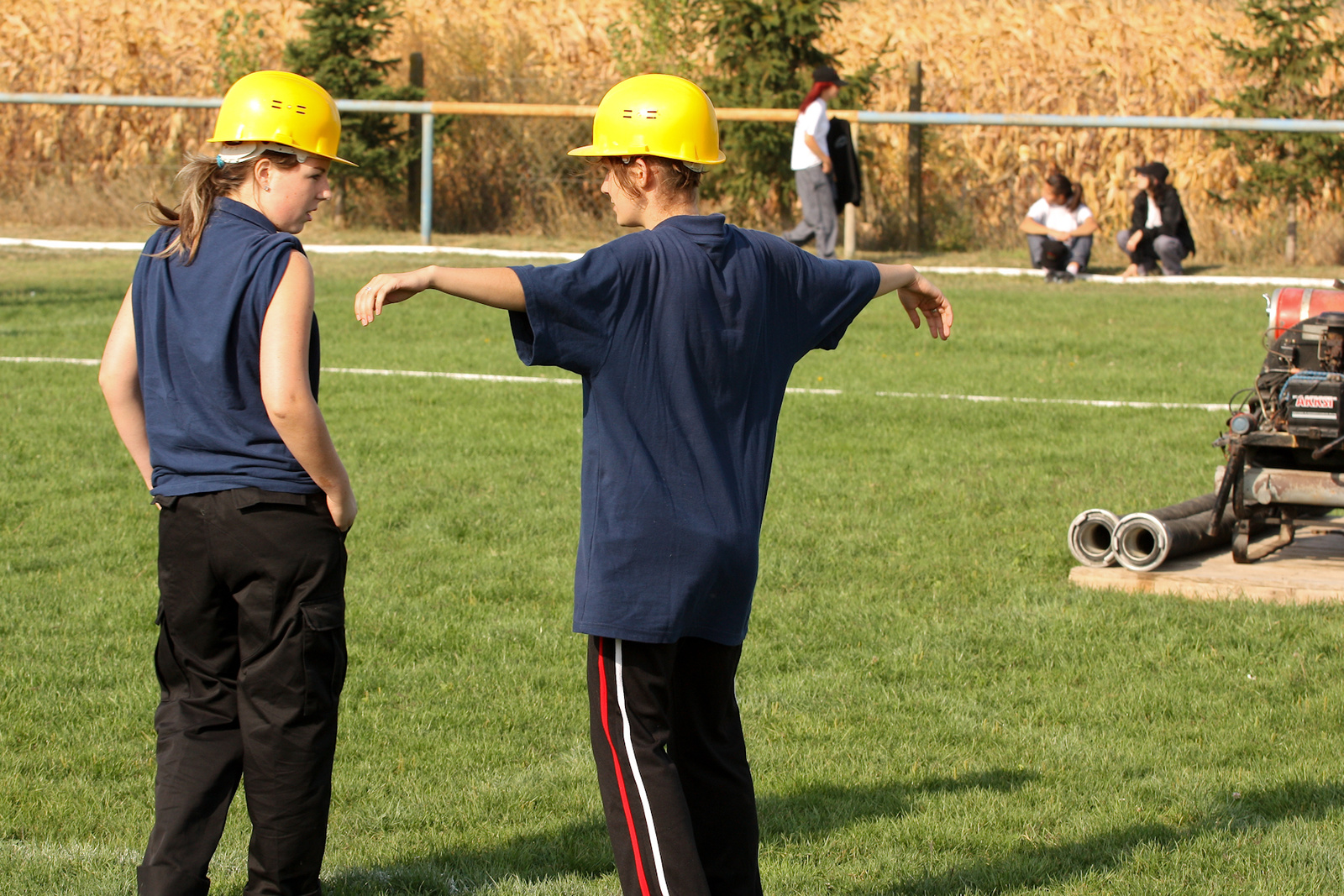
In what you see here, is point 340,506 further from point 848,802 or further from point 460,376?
point 460,376

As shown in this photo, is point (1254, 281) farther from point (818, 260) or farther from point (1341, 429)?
point (818, 260)

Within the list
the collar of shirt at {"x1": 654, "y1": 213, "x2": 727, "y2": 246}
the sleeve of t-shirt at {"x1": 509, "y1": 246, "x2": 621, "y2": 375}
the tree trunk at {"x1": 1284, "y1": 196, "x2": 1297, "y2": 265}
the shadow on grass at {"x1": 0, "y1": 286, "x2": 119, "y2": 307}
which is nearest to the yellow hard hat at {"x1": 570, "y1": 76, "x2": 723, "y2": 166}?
the collar of shirt at {"x1": 654, "y1": 213, "x2": 727, "y2": 246}

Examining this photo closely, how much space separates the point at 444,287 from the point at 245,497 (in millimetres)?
739

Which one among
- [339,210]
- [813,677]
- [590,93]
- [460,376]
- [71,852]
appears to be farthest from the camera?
[590,93]

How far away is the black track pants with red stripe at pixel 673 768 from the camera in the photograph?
3010 mm

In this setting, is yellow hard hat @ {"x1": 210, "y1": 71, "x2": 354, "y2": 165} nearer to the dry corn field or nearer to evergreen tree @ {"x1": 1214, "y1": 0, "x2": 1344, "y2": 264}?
evergreen tree @ {"x1": 1214, "y1": 0, "x2": 1344, "y2": 264}

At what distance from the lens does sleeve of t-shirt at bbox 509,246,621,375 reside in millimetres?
2840

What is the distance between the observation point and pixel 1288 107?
20.4 meters

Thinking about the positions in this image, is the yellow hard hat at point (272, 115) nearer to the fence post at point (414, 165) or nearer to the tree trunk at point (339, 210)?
the fence post at point (414, 165)

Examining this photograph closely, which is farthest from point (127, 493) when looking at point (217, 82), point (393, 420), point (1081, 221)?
point (217, 82)

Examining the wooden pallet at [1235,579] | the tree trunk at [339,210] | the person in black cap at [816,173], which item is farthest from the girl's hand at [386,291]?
the tree trunk at [339,210]

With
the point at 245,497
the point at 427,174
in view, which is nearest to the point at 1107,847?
the point at 245,497

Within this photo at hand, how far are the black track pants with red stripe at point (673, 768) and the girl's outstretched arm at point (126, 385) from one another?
1210 mm

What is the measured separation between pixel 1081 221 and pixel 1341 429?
12.5 m
